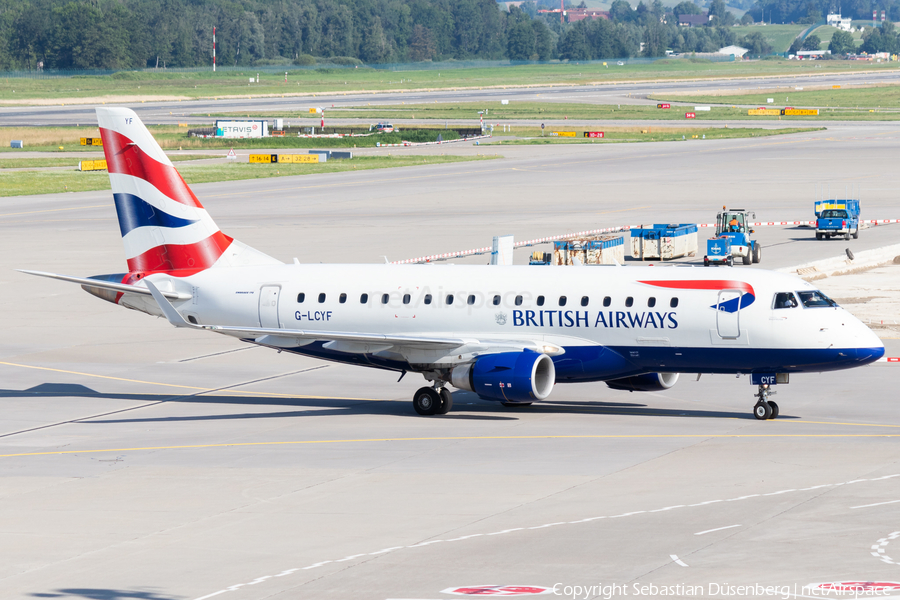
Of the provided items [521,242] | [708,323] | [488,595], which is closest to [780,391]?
[708,323]

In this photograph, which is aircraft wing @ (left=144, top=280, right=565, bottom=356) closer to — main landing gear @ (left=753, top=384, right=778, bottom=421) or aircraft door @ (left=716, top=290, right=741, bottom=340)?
aircraft door @ (left=716, top=290, right=741, bottom=340)

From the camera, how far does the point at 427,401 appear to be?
1409 inches

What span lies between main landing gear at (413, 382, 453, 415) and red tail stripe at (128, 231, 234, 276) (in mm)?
8387

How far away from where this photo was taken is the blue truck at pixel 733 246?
67062 mm

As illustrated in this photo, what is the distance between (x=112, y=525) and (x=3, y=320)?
103ft

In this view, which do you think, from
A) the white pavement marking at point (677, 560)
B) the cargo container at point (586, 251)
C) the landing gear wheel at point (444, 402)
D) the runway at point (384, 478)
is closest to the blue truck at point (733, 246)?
the cargo container at point (586, 251)

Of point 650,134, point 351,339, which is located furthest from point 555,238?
point 650,134

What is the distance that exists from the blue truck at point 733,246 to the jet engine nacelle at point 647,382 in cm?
3149

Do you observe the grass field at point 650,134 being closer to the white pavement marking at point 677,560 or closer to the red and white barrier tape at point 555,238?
the red and white barrier tape at point 555,238

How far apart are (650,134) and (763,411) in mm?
137132

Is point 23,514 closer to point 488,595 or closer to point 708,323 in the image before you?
point 488,595

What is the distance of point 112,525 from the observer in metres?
24.5

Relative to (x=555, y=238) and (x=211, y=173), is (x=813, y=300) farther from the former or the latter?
(x=211, y=173)

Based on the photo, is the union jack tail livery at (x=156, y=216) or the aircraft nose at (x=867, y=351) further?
the union jack tail livery at (x=156, y=216)
